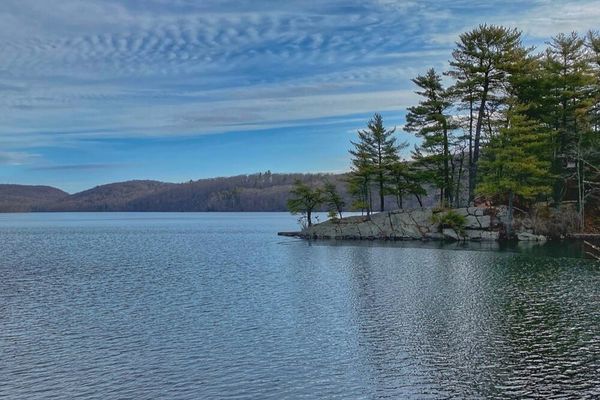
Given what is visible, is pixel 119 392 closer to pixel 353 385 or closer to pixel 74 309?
pixel 353 385

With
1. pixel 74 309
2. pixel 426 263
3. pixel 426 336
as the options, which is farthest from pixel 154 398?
pixel 426 263

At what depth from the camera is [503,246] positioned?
181ft

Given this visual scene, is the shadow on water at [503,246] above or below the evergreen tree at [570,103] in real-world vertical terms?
below

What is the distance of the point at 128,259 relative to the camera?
5269cm

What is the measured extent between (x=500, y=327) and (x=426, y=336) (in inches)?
148

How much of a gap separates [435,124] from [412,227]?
13422mm

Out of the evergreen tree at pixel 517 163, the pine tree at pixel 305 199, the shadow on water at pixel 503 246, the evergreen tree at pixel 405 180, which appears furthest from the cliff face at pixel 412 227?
the evergreen tree at pixel 405 180

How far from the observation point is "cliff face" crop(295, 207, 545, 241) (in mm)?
62438

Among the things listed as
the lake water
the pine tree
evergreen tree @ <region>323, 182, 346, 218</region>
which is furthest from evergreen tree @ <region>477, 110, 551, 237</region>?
the pine tree

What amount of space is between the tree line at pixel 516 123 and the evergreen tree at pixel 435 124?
0.13 metres

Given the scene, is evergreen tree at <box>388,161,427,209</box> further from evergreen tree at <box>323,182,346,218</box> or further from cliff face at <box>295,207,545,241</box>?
evergreen tree at <box>323,182,346,218</box>

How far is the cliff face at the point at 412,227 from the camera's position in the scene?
2458 inches

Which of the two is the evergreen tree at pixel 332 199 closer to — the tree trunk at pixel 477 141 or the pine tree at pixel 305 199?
the pine tree at pixel 305 199

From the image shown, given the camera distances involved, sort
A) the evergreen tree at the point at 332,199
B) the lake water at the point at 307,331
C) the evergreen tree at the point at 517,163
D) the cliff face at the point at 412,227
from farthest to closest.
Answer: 1. the evergreen tree at the point at 332,199
2. the cliff face at the point at 412,227
3. the evergreen tree at the point at 517,163
4. the lake water at the point at 307,331
